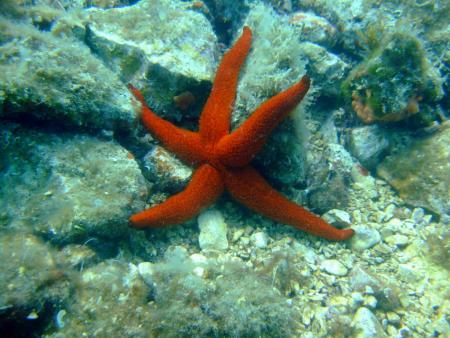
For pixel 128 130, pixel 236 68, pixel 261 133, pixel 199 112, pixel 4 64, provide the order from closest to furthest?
pixel 4 64
pixel 261 133
pixel 128 130
pixel 236 68
pixel 199 112

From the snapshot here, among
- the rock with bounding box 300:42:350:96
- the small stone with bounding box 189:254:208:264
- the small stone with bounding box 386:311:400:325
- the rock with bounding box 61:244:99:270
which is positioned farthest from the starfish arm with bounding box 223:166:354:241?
the rock with bounding box 300:42:350:96

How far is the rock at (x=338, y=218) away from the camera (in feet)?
15.1

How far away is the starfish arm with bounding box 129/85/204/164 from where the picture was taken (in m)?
4.16

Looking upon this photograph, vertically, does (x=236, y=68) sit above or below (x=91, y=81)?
above

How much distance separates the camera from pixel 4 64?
123 inches

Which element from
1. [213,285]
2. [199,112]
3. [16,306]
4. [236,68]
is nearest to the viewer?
[16,306]

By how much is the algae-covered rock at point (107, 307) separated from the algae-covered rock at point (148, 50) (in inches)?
94.1

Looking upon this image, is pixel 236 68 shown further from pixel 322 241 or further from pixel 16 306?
pixel 16 306

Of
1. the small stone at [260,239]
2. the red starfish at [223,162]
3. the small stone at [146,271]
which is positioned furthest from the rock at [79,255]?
the small stone at [260,239]

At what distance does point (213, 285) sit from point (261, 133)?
1812 mm

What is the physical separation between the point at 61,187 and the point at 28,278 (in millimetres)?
945

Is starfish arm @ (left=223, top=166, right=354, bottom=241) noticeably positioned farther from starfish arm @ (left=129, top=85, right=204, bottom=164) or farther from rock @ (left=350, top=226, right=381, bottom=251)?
starfish arm @ (left=129, top=85, right=204, bottom=164)

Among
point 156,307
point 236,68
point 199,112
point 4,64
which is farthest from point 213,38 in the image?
point 156,307

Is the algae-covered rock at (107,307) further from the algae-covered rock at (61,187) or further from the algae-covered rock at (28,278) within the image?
the algae-covered rock at (61,187)
